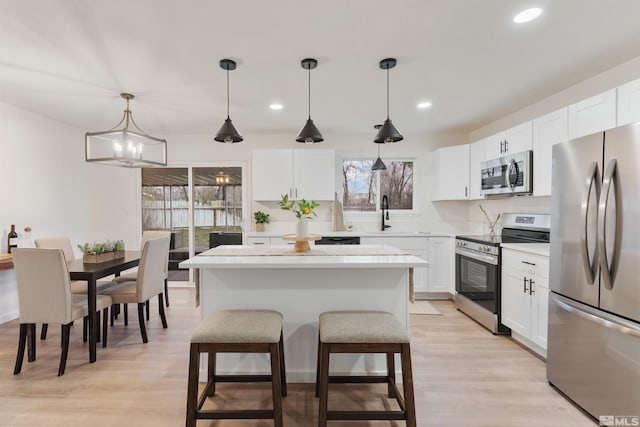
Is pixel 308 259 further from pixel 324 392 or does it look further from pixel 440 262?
pixel 440 262

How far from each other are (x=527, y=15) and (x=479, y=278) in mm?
2585

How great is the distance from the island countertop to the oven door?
1387 millimetres

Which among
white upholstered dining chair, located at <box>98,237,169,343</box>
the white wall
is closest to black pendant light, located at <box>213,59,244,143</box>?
white upholstered dining chair, located at <box>98,237,169,343</box>

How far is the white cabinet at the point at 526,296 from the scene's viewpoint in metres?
2.68

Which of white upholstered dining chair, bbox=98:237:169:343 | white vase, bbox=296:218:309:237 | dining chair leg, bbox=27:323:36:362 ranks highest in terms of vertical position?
white vase, bbox=296:218:309:237

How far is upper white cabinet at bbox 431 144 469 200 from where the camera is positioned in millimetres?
4465

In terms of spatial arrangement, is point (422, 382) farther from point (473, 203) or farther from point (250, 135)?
point (250, 135)

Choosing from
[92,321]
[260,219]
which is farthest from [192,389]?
[260,219]

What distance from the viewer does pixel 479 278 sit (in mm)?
3607

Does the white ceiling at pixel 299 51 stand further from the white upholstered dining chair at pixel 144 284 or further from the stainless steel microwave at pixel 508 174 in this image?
the white upholstered dining chair at pixel 144 284

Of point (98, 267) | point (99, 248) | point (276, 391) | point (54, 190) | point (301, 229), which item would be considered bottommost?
point (276, 391)

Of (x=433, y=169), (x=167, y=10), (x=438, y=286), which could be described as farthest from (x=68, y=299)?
(x=433, y=169)

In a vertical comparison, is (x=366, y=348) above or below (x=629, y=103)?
below

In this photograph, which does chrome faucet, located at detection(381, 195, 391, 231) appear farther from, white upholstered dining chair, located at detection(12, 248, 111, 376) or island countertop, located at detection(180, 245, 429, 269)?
white upholstered dining chair, located at detection(12, 248, 111, 376)
